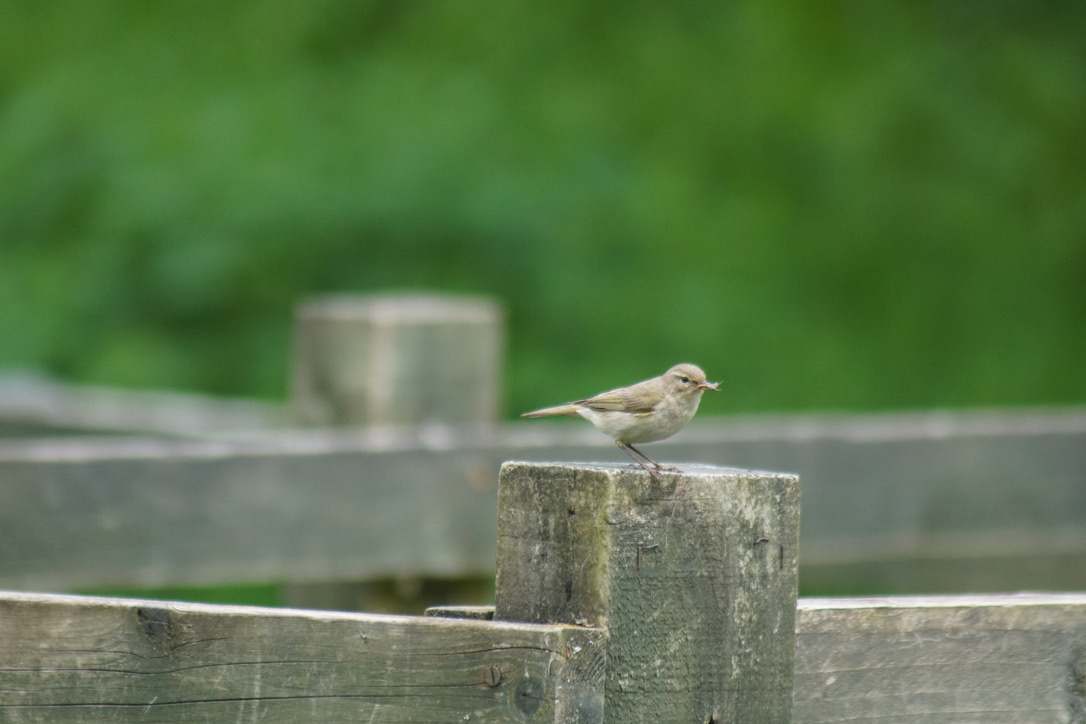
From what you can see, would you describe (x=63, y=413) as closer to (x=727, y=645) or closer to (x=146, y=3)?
(x=146, y=3)

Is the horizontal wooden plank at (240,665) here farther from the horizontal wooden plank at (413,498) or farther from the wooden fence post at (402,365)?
the wooden fence post at (402,365)

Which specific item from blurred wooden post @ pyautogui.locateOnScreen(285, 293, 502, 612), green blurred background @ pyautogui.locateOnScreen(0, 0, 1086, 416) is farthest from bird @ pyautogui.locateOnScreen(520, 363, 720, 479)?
green blurred background @ pyautogui.locateOnScreen(0, 0, 1086, 416)

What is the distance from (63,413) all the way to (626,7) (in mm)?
4469

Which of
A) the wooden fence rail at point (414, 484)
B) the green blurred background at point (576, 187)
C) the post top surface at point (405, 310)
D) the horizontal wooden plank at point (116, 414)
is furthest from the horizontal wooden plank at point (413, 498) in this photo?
Answer: the green blurred background at point (576, 187)

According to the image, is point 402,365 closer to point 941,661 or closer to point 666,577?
point 941,661

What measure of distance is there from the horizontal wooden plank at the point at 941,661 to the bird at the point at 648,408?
938 millimetres

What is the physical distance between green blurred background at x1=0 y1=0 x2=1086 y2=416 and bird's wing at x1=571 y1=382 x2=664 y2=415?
13.1 feet

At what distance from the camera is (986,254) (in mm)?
7992

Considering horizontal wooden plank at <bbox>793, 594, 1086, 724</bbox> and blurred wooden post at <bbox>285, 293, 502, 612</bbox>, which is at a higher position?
blurred wooden post at <bbox>285, 293, 502, 612</bbox>

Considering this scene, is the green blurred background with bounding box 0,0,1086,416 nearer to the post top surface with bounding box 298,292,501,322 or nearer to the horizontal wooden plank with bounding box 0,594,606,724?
the post top surface with bounding box 298,292,501,322

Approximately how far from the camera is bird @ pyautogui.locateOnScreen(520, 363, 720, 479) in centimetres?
277

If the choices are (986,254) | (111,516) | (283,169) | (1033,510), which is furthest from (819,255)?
(111,516)

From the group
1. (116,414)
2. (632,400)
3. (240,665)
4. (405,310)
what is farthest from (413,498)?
(240,665)

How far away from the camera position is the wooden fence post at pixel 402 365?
3.95 meters
